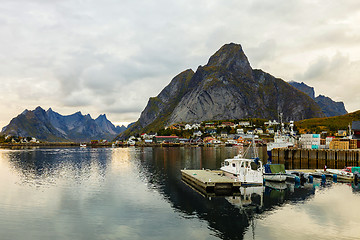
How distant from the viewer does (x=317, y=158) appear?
87.9 meters

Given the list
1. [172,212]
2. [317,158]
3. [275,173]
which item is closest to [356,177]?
[275,173]

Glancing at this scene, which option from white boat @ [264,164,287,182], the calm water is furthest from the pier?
the calm water

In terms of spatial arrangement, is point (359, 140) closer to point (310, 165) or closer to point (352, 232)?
point (310, 165)

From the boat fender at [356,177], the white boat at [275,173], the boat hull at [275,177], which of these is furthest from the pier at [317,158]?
the boat hull at [275,177]

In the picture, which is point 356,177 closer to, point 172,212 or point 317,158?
point 317,158

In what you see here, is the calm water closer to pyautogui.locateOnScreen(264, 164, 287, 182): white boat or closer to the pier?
pyautogui.locateOnScreen(264, 164, 287, 182): white boat

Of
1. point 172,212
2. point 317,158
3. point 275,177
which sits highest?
point 317,158

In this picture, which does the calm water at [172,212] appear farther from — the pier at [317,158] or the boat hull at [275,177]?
the pier at [317,158]

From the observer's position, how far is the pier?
257ft

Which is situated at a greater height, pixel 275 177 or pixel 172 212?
pixel 275 177

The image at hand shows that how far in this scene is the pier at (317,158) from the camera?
78.5 metres

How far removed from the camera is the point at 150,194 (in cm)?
4616

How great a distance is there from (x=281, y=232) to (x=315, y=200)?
16780 mm

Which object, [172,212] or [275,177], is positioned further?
[275,177]
